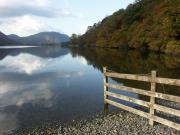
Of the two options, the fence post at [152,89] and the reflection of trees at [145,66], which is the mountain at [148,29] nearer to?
the reflection of trees at [145,66]

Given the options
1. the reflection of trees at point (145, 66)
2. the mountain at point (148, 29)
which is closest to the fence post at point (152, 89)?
the reflection of trees at point (145, 66)

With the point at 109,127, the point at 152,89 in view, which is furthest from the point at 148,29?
the point at 109,127

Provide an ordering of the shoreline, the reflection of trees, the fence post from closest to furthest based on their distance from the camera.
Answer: the shoreline → the fence post → the reflection of trees

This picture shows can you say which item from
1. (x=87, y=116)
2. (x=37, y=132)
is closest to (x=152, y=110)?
(x=87, y=116)

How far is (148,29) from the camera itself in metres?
91.3

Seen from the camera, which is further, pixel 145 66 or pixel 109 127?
pixel 145 66

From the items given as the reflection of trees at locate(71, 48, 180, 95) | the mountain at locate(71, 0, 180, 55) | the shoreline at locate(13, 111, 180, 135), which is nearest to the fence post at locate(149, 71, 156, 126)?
the shoreline at locate(13, 111, 180, 135)

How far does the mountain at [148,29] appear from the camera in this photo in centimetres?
7488

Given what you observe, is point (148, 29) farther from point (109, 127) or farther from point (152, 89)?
point (109, 127)

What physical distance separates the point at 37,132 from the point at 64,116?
3381mm

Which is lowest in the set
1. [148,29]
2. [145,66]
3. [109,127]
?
[109,127]

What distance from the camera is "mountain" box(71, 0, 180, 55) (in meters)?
74.9

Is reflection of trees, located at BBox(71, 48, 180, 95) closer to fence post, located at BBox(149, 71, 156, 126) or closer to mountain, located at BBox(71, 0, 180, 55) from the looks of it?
fence post, located at BBox(149, 71, 156, 126)

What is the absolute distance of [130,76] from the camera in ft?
49.3
